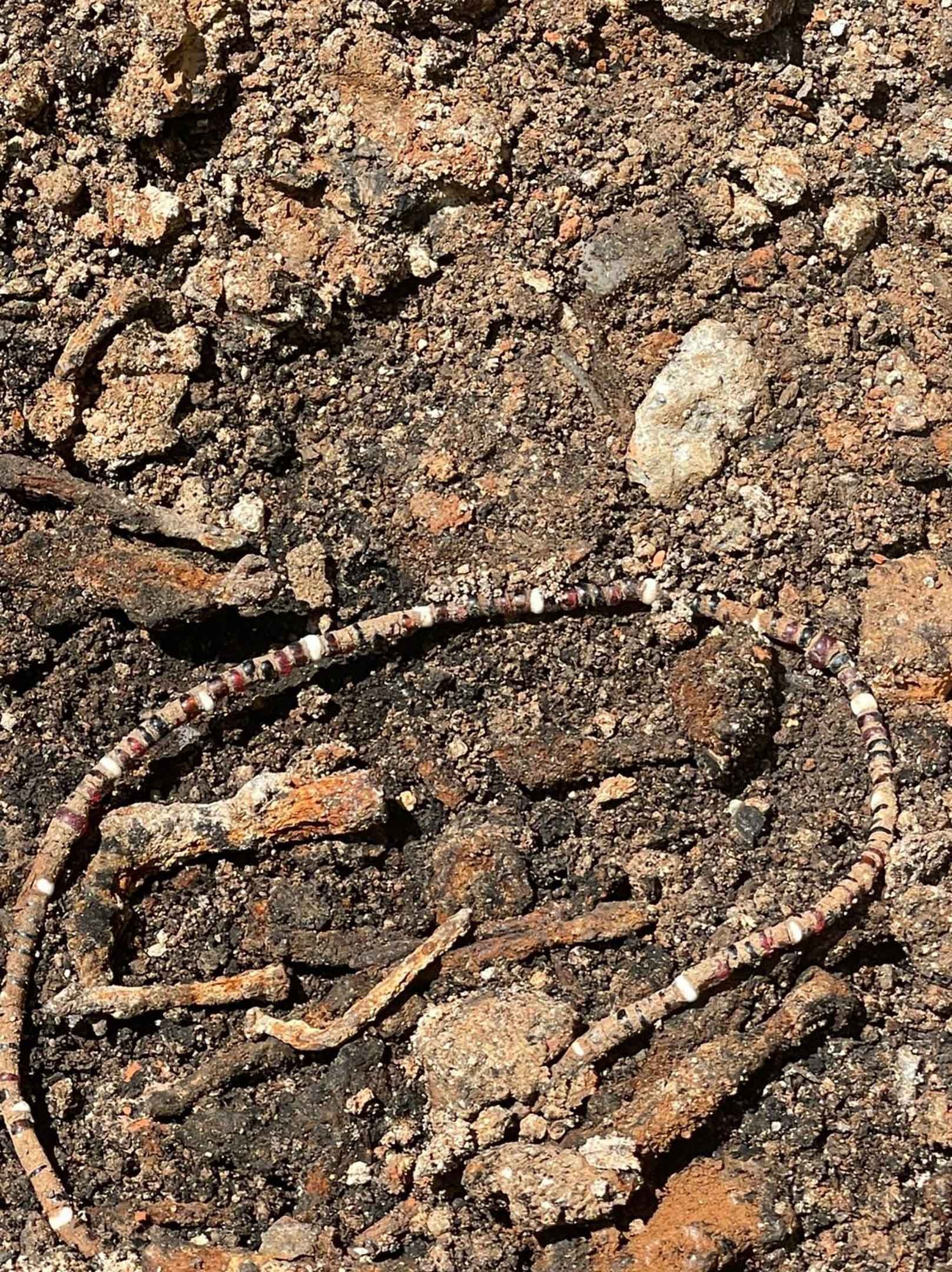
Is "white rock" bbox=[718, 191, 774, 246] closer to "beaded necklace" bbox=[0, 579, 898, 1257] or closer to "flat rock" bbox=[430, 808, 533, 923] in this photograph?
"beaded necklace" bbox=[0, 579, 898, 1257]

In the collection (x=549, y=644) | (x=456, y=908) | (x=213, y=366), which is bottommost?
(x=456, y=908)

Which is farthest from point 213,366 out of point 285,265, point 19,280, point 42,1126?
point 42,1126

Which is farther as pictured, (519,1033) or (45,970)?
(45,970)

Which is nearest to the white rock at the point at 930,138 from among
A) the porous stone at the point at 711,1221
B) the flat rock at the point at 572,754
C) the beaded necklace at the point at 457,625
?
the beaded necklace at the point at 457,625

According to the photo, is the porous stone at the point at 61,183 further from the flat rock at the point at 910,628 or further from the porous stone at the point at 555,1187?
the porous stone at the point at 555,1187

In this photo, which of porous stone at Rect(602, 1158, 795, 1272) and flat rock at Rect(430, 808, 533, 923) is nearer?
porous stone at Rect(602, 1158, 795, 1272)

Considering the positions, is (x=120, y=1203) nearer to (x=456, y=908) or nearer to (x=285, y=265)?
(x=456, y=908)

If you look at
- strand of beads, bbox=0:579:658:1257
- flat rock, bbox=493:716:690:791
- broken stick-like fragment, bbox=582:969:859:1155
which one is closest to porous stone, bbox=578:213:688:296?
strand of beads, bbox=0:579:658:1257
